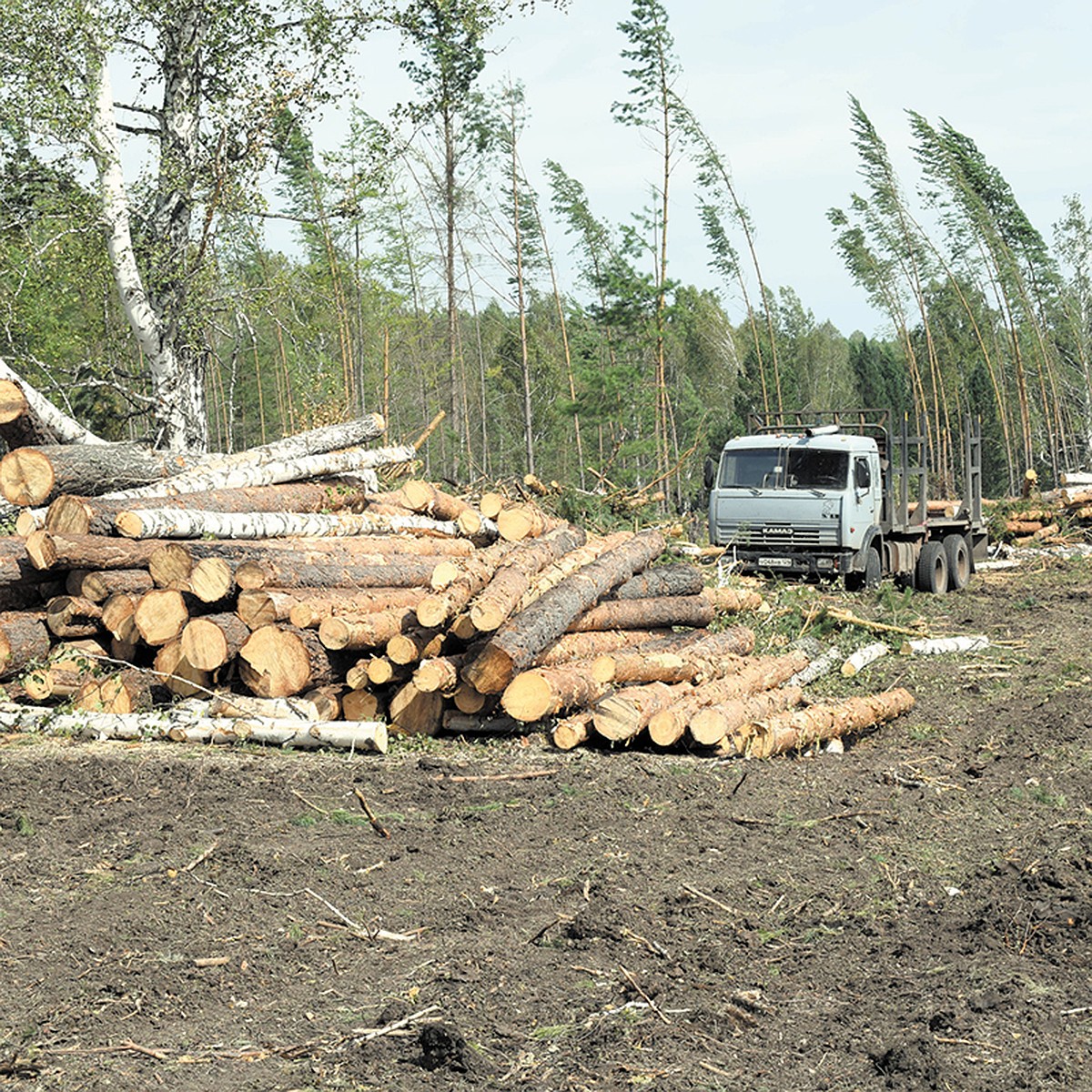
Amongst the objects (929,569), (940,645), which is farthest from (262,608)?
(929,569)

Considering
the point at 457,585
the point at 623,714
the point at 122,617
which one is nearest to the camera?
the point at 623,714

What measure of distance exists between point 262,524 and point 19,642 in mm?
2170

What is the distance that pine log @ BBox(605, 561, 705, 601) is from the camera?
10812 mm

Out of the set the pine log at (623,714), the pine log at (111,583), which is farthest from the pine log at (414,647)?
the pine log at (111,583)

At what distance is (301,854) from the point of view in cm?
629

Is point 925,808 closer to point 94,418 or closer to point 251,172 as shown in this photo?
point 251,172

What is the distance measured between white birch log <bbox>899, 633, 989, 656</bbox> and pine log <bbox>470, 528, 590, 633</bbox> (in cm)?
436

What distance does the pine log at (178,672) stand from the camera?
8.82 metres

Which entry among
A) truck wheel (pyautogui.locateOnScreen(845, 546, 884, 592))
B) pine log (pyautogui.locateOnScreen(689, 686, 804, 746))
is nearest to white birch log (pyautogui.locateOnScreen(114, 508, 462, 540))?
pine log (pyautogui.locateOnScreen(689, 686, 804, 746))

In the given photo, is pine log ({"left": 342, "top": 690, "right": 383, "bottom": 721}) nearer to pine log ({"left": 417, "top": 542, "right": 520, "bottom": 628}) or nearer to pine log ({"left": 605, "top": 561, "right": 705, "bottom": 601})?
pine log ({"left": 417, "top": 542, "right": 520, "bottom": 628})

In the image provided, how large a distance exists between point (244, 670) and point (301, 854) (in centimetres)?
289

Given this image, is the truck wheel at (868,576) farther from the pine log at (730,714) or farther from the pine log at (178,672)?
the pine log at (178,672)

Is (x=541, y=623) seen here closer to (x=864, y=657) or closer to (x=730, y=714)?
(x=730, y=714)

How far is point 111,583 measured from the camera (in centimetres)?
923
